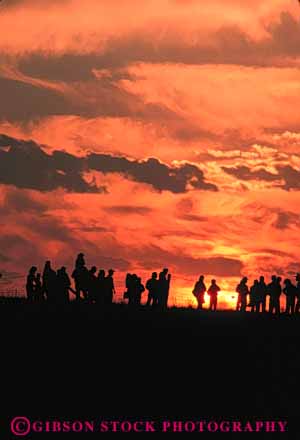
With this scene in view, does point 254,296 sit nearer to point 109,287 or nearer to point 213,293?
point 213,293

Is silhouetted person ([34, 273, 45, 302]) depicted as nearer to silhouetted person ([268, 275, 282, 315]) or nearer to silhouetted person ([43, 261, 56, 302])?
silhouetted person ([43, 261, 56, 302])

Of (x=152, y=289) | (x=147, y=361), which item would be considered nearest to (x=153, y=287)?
(x=152, y=289)

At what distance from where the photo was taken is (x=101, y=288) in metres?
100

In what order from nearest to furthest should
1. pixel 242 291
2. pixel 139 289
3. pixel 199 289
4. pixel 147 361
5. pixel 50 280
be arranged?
pixel 147 361
pixel 50 280
pixel 139 289
pixel 199 289
pixel 242 291

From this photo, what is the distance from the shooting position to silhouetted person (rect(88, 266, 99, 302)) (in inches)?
3907

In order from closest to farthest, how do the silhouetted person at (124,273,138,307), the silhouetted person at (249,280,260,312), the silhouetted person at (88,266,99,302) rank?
the silhouetted person at (88,266,99,302) → the silhouetted person at (124,273,138,307) → the silhouetted person at (249,280,260,312)

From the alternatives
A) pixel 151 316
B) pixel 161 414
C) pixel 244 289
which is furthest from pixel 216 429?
pixel 244 289

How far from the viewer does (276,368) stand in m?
94.7

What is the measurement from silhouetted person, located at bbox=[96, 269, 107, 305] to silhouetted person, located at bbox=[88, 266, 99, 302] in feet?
0.50

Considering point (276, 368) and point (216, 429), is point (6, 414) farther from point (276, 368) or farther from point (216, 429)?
point (276, 368)

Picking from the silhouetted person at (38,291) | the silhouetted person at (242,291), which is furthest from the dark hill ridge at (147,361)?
the silhouetted person at (242,291)

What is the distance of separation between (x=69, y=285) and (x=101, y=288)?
1.72 m

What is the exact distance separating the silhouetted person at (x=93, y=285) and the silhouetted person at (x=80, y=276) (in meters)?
0.20

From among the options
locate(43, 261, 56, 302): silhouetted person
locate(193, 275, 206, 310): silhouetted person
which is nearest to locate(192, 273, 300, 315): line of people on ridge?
locate(193, 275, 206, 310): silhouetted person
